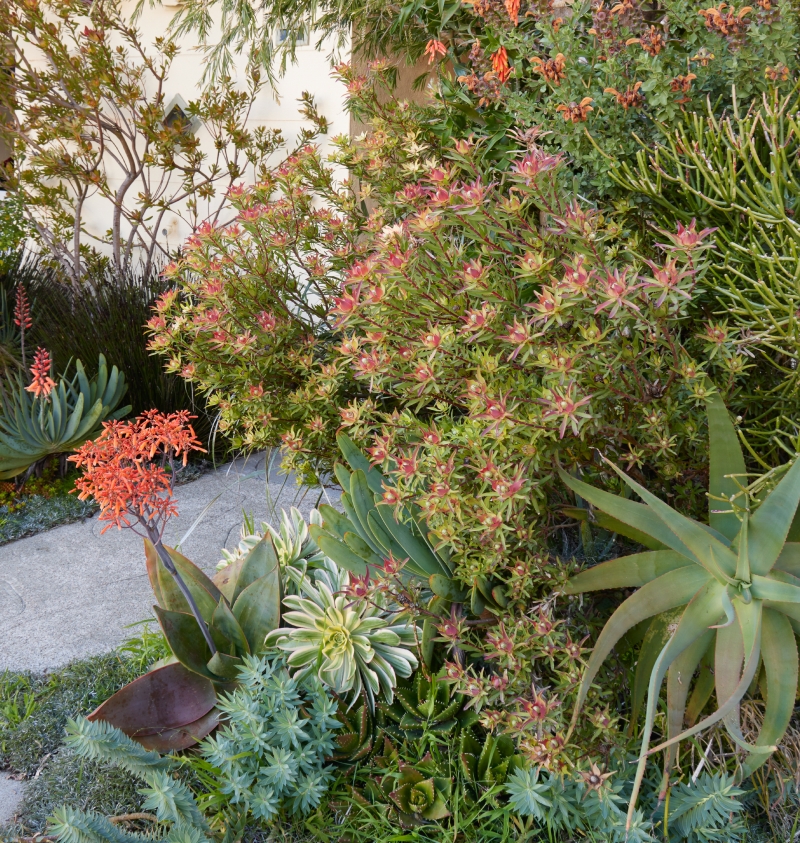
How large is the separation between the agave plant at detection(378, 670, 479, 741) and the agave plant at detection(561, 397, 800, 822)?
1.61 ft

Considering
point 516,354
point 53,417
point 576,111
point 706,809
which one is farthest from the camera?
point 53,417

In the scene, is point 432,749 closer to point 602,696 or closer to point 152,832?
point 602,696

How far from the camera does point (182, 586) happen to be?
213cm

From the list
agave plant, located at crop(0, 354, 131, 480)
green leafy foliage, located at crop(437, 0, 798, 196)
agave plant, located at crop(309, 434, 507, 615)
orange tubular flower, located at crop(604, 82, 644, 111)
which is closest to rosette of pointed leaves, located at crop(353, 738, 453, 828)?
agave plant, located at crop(309, 434, 507, 615)

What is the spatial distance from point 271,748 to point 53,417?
9.86ft

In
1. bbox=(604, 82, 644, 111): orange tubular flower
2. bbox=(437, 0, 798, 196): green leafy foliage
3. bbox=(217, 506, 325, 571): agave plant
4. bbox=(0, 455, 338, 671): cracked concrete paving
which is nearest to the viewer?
Answer: bbox=(437, 0, 798, 196): green leafy foliage

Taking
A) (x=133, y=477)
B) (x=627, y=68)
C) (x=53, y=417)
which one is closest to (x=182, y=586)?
(x=133, y=477)

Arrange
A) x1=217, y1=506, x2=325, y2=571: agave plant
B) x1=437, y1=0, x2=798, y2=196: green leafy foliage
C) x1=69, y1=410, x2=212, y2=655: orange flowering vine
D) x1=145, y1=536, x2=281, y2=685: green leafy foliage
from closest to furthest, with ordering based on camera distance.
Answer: x1=69, y1=410, x2=212, y2=655: orange flowering vine < x1=437, y1=0, x2=798, y2=196: green leafy foliage < x1=145, y1=536, x2=281, y2=685: green leafy foliage < x1=217, y1=506, x2=325, y2=571: agave plant

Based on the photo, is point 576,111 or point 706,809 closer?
point 706,809

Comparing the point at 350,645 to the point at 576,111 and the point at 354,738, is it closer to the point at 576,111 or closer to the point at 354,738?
the point at 354,738

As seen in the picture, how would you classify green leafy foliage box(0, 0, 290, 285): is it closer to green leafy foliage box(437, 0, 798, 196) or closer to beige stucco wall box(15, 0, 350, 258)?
beige stucco wall box(15, 0, 350, 258)

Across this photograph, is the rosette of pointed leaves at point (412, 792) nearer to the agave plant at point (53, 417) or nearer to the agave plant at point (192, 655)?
the agave plant at point (192, 655)

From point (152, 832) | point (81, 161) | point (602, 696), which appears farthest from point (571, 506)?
point (81, 161)

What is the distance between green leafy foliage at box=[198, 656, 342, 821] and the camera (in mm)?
1962
